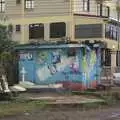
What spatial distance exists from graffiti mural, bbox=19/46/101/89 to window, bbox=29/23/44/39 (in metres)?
25.6

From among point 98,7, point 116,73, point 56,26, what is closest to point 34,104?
point 116,73

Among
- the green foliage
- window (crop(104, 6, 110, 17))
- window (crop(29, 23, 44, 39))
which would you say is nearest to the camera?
the green foliage

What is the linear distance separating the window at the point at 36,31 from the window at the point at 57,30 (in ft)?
3.90

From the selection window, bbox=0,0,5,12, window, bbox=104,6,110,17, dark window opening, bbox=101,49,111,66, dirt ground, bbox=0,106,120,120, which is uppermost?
window, bbox=0,0,5,12

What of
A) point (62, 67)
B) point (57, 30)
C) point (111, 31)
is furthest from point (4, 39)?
point (111, 31)

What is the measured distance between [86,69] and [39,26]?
27421 millimetres

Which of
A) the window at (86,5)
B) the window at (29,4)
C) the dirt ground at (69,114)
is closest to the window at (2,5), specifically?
the window at (29,4)

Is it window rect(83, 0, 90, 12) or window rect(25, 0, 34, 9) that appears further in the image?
window rect(25, 0, 34, 9)

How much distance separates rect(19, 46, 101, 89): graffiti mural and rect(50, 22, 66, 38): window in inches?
951

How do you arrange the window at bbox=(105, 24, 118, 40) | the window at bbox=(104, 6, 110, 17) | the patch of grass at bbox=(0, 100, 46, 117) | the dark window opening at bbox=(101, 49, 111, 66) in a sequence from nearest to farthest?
the patch of grass at bbox=(0, 100, 46, 117) < the dark window opening at bbox=(101, 49, 111, 66) < the window at bbox=(105, 24, 118, 40) < the window at bbox=(104, 6, 110, 17)

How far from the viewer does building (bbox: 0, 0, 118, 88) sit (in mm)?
59341

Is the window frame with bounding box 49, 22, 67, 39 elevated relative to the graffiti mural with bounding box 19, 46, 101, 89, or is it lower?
Result: elevated

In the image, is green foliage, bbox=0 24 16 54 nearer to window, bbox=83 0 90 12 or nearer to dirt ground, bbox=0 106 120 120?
dirt ground, bbox=0 106 120 120

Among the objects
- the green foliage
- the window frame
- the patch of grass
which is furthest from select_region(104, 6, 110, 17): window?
the patch of grass
